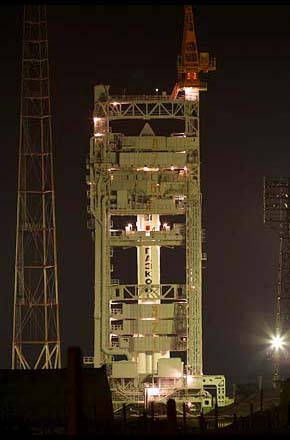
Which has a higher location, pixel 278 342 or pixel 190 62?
pixel 190 62

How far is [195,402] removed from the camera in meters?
78.6

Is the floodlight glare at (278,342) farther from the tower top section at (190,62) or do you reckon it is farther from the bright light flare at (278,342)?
the tower top section at (190,62)

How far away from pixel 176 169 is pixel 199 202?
289 cm

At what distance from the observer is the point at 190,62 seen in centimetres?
8262

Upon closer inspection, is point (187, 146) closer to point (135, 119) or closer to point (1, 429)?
point (135, 119)

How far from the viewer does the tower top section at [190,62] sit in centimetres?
8219

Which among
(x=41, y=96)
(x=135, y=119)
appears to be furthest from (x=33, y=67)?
(x=135, y=119)

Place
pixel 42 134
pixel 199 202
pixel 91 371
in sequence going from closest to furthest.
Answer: pixel 91 371, pixel 42 134, pixel 199 202

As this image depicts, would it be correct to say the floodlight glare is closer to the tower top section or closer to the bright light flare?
the bright light flare

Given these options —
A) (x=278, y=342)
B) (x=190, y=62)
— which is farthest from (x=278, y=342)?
(x=190, y=62)

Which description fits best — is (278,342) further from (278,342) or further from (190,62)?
(190,62)

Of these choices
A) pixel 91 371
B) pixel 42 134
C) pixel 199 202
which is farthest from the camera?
pixel 199 202

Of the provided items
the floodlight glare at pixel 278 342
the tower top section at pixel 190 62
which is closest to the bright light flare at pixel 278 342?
the floodlight glare at pixel 278 342

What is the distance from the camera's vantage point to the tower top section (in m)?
82.2
